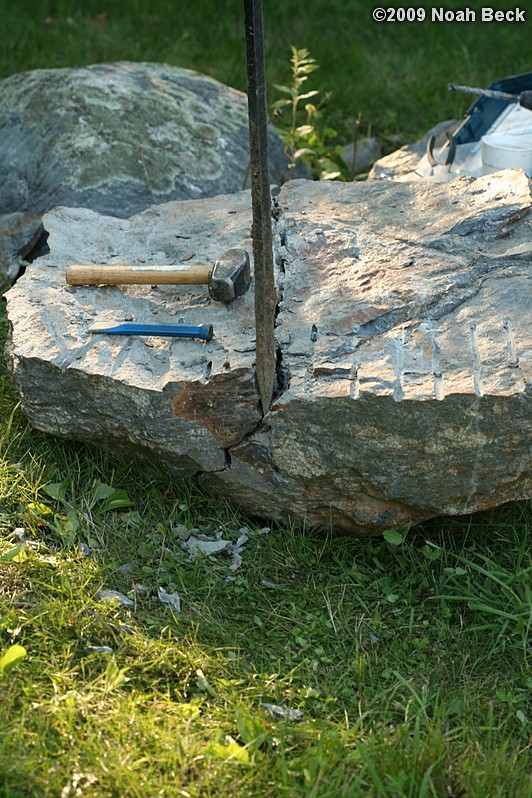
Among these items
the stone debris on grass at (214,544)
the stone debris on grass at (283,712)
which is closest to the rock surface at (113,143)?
the stone debris on grass at (214,544)

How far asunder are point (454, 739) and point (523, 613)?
1.41ft

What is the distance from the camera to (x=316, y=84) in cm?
589

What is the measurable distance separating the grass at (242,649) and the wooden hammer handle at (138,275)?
0.56 meters

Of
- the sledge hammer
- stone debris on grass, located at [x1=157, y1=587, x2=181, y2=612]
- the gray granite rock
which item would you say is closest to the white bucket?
the sledge hammer

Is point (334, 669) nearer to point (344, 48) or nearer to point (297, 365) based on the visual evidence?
point (297, 365)

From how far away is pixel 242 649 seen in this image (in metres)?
2.50

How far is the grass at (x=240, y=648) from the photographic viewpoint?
2119 mm

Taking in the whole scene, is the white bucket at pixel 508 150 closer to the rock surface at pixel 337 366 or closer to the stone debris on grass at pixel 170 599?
the rock surface at pixel 337 366

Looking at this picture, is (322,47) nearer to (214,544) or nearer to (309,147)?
(309,147)

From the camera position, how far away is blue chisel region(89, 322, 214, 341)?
9.19 feet

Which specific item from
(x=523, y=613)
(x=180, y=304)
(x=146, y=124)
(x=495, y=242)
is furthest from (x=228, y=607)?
(x=146, y=124)

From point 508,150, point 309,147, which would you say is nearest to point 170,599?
point 508,150

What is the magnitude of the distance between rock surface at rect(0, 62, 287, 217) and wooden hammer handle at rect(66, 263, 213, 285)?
1068 millimetres

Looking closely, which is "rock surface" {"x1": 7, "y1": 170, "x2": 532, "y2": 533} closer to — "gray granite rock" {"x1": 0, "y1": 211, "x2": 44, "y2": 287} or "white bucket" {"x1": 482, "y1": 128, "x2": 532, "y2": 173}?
"white bucket" {"x1": 482, "y1": 128, "x2": 532, "y2": 173}
